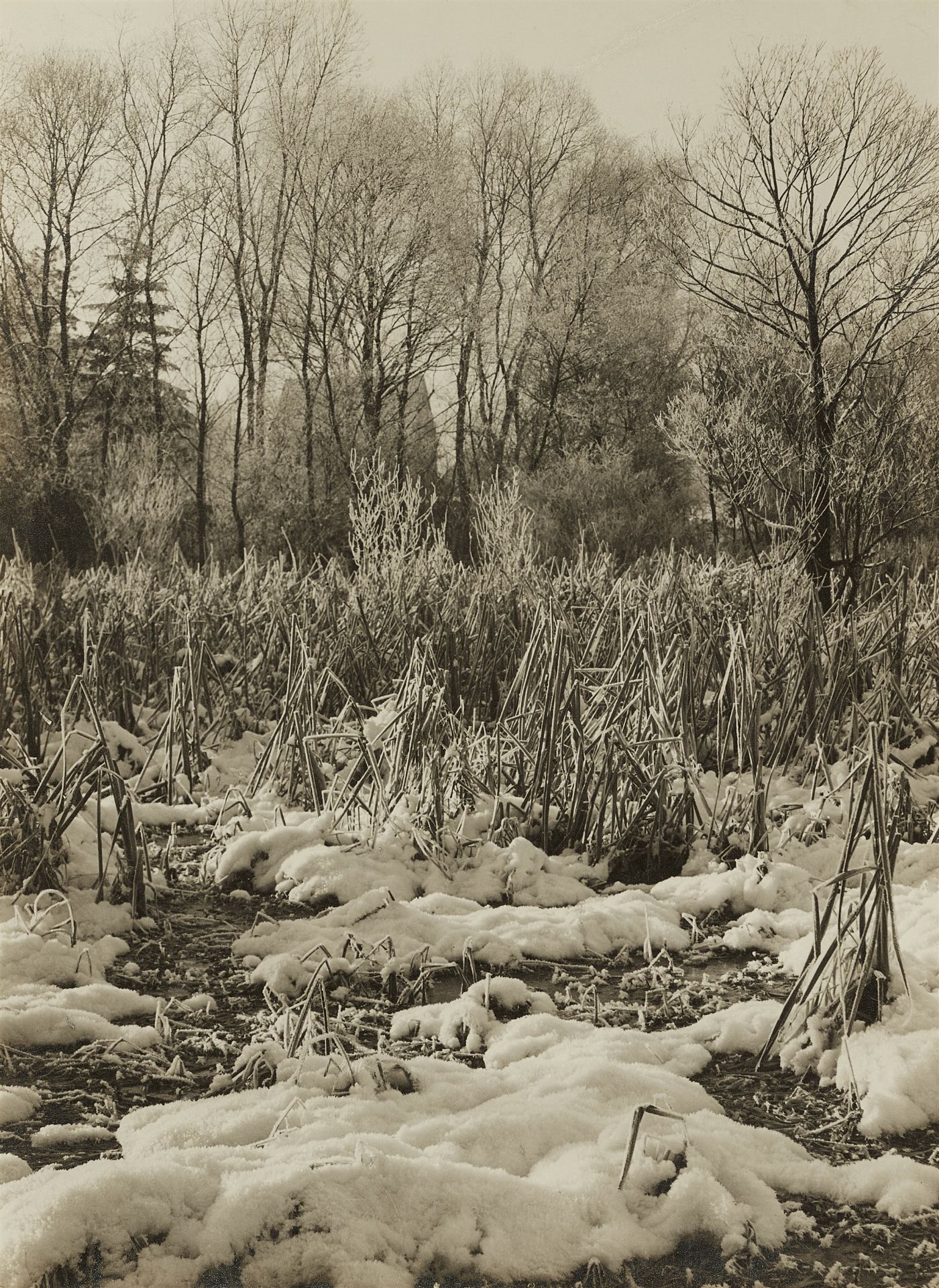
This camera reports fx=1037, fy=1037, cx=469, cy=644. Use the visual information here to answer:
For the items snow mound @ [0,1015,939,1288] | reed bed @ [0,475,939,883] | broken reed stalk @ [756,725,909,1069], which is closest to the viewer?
snow mound @ [0,1015,939,1288]

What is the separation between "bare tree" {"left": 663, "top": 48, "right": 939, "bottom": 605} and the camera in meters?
10.1

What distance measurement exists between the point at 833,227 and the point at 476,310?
1214 cm

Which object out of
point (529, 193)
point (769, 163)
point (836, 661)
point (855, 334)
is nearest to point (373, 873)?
point (836, 661)

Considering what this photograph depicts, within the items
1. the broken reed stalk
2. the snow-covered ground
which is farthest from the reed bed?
the broken reed stalk

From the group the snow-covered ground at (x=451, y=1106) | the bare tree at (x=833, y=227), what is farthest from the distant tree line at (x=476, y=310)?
the snow-covered ground at (x=451, y=1106)

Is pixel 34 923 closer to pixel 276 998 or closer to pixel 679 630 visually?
pixel 276 998

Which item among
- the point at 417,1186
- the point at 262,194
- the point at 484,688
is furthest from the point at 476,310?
the point at 417,1186

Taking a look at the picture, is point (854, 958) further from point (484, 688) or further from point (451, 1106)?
point (484, 688)

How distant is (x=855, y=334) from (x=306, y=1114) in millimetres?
10465

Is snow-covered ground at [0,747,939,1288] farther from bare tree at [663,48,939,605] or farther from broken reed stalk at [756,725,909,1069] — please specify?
bare tree at [663,48,939,605]

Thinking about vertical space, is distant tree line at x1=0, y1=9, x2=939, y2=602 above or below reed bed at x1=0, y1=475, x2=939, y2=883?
above

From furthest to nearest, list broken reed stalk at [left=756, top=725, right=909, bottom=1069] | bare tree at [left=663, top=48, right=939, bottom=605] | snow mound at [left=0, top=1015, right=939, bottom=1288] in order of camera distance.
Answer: bare tree at [left=663, top=48, right=939, bottom=605], broken reed stalk at [left=756, top=725, right=909, bottom=1069], snow mound at [left=0, top=1015, right=939, bottom=1288]

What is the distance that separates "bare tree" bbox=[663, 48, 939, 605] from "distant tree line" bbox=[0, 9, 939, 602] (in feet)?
0.12

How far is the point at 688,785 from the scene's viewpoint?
3.87 meters
